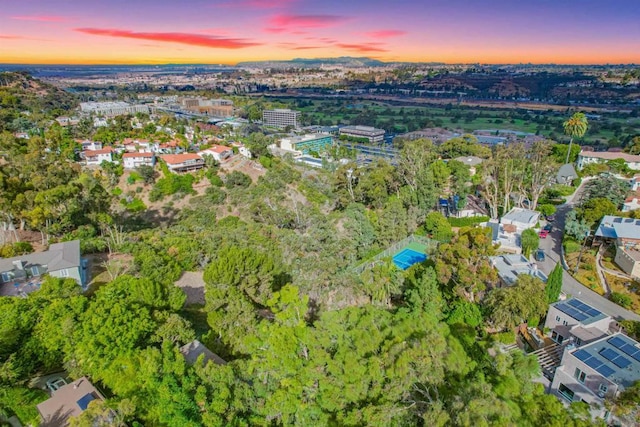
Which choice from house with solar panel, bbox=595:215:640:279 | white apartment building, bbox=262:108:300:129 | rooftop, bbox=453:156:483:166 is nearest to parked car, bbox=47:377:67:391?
house with solar panel, bbox=595:215:640:279

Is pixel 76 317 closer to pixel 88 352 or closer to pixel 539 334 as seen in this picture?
pixel 88 352

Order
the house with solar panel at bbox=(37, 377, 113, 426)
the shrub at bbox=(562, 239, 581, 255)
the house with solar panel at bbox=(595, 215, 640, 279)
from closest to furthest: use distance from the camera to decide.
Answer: the house with solar panel at bbox=(37, 377, 113, 426)
the house with solar panel at bbox=(595, 215, 640, 279)
the shrub at bbox=(562, 239, 581, 255)

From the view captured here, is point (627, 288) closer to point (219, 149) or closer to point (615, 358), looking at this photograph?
point (615, 358)

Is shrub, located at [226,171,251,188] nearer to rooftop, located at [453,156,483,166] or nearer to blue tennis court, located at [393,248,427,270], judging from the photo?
blue tennis court, located at [393,248,427,270]

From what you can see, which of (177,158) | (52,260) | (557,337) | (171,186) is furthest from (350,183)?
(52,260)

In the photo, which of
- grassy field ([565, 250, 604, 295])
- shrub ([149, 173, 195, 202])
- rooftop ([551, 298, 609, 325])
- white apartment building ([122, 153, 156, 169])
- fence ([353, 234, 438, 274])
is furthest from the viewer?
white apartment building ([122, 153, 156, 169])

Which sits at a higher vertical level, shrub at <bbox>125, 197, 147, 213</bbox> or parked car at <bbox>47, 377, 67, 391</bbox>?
parked car at <bbox>47, 377, 67, 391</bbox>

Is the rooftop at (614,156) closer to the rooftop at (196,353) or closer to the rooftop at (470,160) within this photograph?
the rooftop at (470,160)
